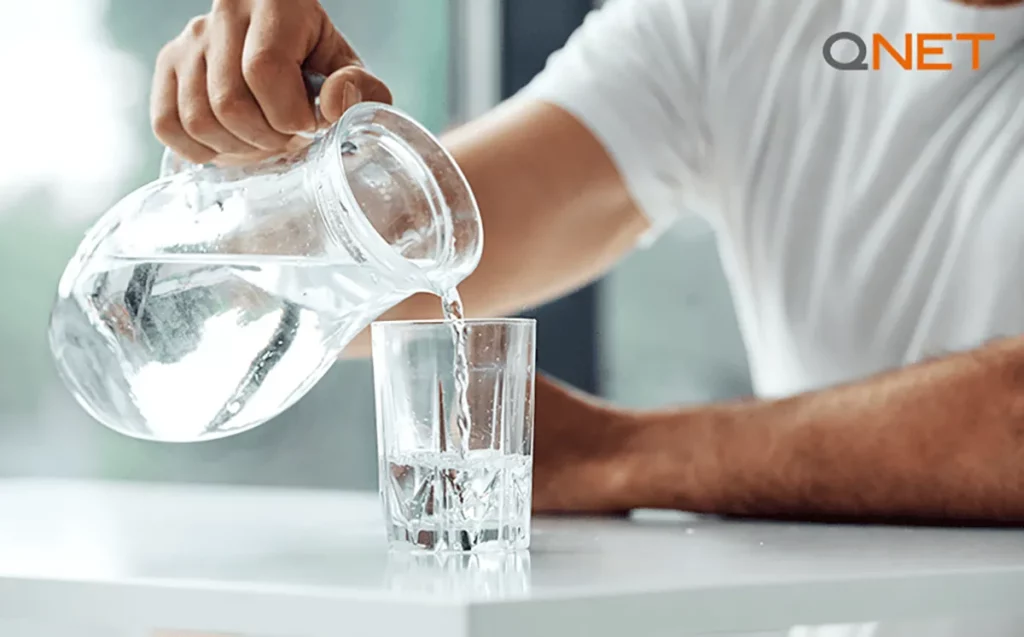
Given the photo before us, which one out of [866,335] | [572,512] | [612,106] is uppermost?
[612,106]

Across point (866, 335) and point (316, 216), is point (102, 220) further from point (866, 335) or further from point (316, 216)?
point (866, 335)

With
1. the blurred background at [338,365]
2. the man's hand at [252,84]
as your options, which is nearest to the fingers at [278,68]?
the man's hand at [252,84]

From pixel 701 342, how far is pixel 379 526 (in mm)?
1265

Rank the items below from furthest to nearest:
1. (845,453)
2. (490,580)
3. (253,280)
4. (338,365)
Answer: (338,365) < (845,453) < (253,280) < (490,580)

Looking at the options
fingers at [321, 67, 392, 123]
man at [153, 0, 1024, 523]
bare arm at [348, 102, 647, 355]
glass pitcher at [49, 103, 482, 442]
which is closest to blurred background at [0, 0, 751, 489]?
man at [153, 0, 1024, 523]

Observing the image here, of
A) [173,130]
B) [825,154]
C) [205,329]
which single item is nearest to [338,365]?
[825,154]

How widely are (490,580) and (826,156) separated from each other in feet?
2.88

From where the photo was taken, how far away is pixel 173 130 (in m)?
0.74

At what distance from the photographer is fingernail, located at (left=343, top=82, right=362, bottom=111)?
2.26 ft

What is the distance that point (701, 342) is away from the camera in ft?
6.26

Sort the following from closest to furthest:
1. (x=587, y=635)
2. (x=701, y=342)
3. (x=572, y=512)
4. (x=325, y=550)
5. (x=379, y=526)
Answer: (x=587, y=635)
(x=325, y=550)
(x=379, y=526)
(x=572, y=512)
(x=701, y=342)

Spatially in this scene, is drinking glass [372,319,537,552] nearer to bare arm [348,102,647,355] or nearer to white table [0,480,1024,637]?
white table [0,480,1024,637]

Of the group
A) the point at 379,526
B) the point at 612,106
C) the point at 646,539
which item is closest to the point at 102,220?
the point at 379,526

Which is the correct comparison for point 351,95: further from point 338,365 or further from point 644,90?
point 338,365
